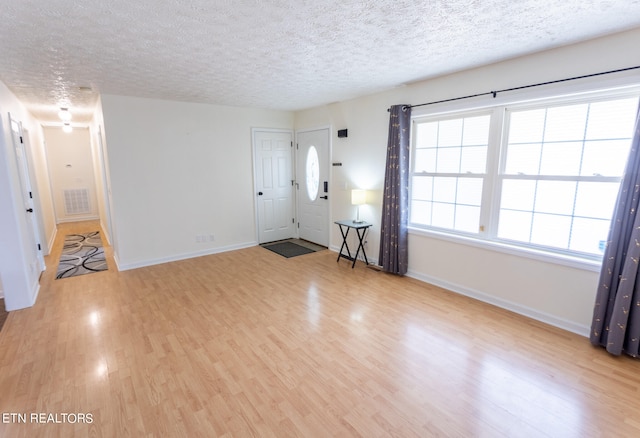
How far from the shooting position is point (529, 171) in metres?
3.00

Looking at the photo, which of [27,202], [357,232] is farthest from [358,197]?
[27,202]

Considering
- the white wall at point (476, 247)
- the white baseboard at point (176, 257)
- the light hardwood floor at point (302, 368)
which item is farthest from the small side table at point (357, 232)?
the white baseboard at point (176, 257)

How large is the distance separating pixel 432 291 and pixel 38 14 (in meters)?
4.18

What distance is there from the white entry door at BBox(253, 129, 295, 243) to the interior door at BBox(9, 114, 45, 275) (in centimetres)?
311

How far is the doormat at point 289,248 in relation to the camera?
5.23 metres

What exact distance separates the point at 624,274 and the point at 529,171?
1.15m

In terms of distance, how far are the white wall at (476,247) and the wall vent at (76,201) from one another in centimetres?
713

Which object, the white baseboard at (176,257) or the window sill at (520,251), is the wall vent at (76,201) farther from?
the window sill at (520,251)

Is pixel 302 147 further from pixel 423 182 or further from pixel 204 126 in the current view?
pixel 423 182

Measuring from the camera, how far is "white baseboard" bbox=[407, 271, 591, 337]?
2752 mm

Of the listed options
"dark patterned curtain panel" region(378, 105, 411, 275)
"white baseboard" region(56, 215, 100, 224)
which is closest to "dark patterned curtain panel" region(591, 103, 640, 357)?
"dark patterned curtain panel" region(378, 105, 411, 275)

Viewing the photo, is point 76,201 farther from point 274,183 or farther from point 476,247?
point 476,247

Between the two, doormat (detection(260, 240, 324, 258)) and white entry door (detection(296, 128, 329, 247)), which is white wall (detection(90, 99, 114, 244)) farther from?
white entry door (detection(296, 128, 329, 247))

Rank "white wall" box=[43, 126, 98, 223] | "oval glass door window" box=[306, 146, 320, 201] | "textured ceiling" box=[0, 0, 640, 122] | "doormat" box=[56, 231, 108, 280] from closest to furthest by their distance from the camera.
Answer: "textured ceiling" box=[0, 0, 640, 122] → "doormat" box=[56, 231, 108, 280] → "oval glass door window" box=[306, 146, 320, 201] → "white wall" box=[43, 126, 98, 223]
